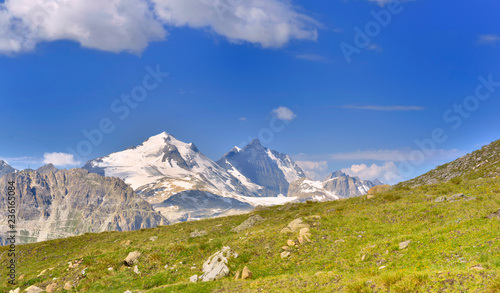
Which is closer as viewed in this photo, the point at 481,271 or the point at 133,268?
the point at 481,271

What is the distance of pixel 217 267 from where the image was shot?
2814 cm

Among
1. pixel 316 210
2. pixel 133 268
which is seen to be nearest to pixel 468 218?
pixel 316 210

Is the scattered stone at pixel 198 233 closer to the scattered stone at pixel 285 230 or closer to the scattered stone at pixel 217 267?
the scattered stone at pixel 285 230

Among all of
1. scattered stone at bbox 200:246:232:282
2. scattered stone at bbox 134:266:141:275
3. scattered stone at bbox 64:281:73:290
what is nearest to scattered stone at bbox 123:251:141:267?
scattered stone at bbox 134:266:141:275

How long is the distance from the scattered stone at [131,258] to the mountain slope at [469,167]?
56.7 m

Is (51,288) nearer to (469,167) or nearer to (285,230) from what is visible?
(285,230)

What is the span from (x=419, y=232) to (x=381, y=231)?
453cm

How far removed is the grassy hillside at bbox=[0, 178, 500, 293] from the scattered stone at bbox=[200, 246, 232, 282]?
0.96 meters

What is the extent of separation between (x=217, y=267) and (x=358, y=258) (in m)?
13.0

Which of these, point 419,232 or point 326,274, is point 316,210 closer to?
point 419,232

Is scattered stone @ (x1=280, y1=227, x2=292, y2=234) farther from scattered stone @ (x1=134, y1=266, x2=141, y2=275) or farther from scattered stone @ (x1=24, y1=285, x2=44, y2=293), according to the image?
scattered stone @ (x1=24, y1=285, x2=44, y2=293)

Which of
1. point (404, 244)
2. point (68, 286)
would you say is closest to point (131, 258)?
point (68, 286)

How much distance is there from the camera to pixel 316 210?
173 feet

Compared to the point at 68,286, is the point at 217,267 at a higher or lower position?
lower
